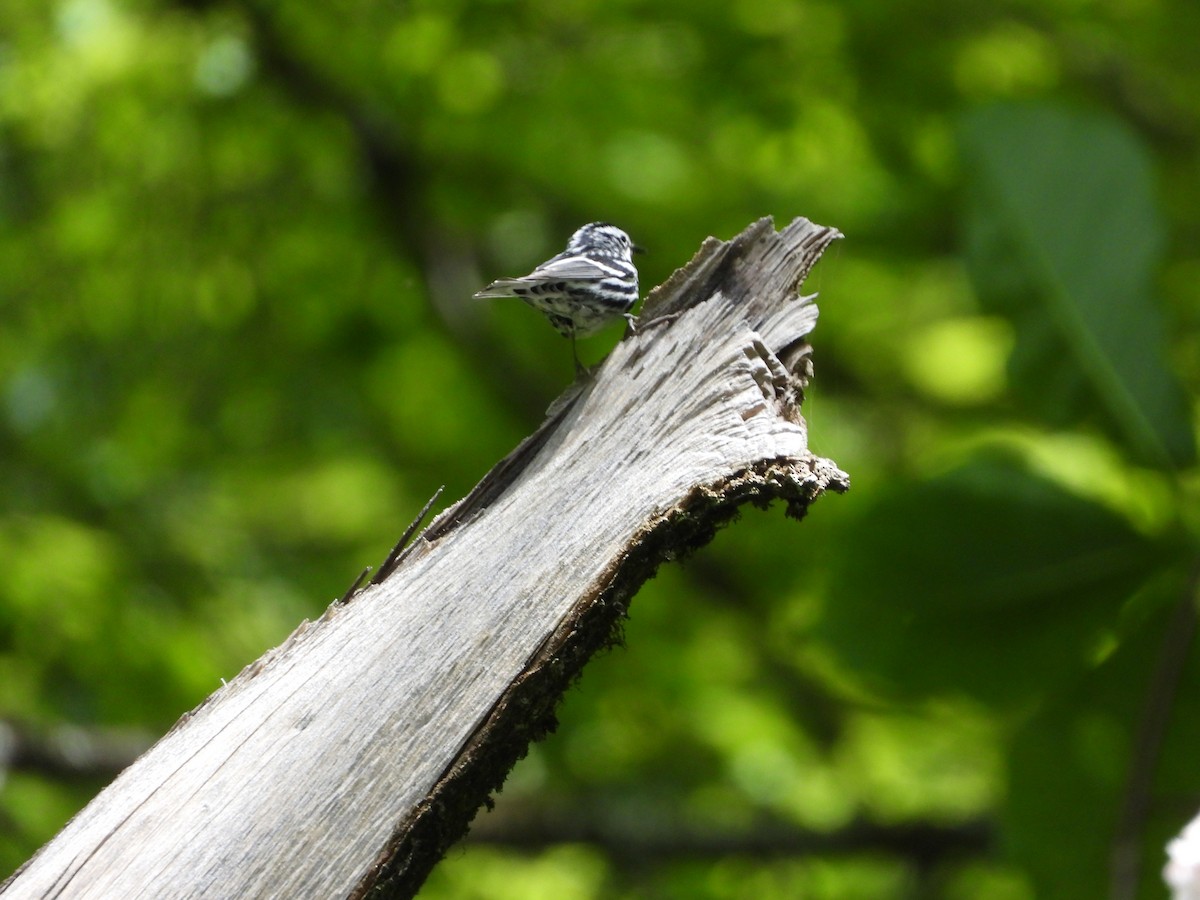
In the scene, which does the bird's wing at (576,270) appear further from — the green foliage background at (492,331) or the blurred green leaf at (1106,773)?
the green foliage background at (492,331)

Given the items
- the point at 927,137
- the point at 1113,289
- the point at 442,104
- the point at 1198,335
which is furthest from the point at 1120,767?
the point at 442,104

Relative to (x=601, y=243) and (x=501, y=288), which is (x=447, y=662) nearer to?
(x=501, y=288)

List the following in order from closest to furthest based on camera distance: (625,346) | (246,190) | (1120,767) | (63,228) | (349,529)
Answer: (625,346), (1120,767), (63,228), (246,190), (349,529)

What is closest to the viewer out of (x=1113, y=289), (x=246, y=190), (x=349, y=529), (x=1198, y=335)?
(x=1113, y=289)

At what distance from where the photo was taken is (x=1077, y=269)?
321 centimetres

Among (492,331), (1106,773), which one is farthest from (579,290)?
(492,331)

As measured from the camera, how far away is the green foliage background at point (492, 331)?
5324 millimetres

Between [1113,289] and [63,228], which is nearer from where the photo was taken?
[1113,289]

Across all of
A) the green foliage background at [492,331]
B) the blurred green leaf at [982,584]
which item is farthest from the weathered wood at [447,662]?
the green foliage background at [492,331]

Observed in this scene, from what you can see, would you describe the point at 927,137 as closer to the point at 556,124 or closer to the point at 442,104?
the point at 556,124

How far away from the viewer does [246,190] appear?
639 cm

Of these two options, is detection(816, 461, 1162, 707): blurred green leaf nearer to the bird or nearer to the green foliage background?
the bird

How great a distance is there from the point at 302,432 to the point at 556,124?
2268mm

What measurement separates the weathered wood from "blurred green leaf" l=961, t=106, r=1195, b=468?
1.52 metres
